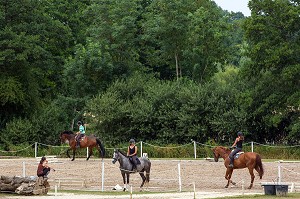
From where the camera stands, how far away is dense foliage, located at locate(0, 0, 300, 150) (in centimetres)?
5156

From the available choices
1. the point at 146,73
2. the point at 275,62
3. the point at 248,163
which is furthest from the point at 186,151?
the point at 146,73

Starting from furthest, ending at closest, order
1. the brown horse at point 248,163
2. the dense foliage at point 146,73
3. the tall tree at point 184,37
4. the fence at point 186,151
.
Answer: the tall tree at point 184,37 → the dense foliage at point 146,73 → the fence at point 186,151 → the brown horse at point 248,163

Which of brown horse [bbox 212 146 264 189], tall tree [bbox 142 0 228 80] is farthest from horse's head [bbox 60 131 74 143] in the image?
tall tree [bbox 142 0 228 80]

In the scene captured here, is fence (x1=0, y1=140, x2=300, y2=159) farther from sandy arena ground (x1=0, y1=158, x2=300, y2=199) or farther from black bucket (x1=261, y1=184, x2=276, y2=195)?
black bucket (x1=261, y1=184, x2=276, y2=195)

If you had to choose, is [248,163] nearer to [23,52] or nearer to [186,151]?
[186,151]

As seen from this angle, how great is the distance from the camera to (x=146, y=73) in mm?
73000

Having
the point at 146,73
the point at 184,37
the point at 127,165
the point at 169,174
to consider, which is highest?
the point at 184,37

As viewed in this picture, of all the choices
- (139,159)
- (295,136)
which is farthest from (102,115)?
(139,159)

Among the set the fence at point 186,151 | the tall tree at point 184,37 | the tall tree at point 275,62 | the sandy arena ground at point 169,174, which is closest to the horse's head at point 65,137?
the sandy arena ground at point 169,174

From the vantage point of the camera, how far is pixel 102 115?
57.4 m

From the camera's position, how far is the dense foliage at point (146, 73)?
169ft

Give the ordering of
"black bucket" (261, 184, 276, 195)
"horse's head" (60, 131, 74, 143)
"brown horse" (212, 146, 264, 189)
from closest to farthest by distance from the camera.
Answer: "black bucket" (261, 184, 276, 195), "brown horse" (212, 146, 264, 189), "horse's head" (60, 131, 74, 143)

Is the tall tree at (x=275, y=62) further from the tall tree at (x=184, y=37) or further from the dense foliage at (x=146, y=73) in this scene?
the tall tree at (x=184, y=37)

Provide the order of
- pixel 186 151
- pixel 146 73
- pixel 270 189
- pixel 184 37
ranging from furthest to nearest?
pixel 146 73 → pixel 184 37 → pixel 186 151 → pixel 270 189
